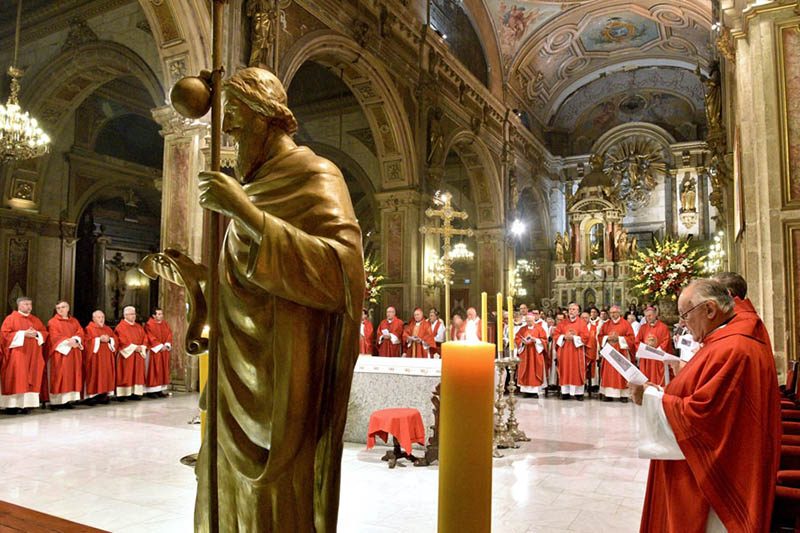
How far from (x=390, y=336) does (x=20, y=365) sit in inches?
264

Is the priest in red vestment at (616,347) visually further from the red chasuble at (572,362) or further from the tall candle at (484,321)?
the tall candle at (484,321)

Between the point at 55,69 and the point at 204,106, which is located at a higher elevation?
the point at 55,69

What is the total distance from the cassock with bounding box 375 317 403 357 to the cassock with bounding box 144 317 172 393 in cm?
447

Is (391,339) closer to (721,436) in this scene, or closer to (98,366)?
(98,366)

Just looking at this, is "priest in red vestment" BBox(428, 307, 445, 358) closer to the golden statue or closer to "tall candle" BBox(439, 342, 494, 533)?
the golden statue

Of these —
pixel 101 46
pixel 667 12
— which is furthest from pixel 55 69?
pixel 667 12

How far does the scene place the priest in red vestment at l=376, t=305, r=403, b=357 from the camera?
42.3 ft

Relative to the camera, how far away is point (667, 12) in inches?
802

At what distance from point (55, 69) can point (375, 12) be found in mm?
7156

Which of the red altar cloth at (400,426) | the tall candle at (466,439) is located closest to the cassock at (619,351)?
the red altar cloth at (400,426)

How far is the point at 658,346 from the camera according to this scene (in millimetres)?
Result: 10789

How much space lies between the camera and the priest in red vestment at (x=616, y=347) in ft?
36.1

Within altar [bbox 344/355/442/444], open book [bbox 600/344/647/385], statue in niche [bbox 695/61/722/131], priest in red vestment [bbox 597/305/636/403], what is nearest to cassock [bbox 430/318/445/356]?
priest in red vestment [bbox 597/305/636/403]

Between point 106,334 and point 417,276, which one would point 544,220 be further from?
point 106,334
